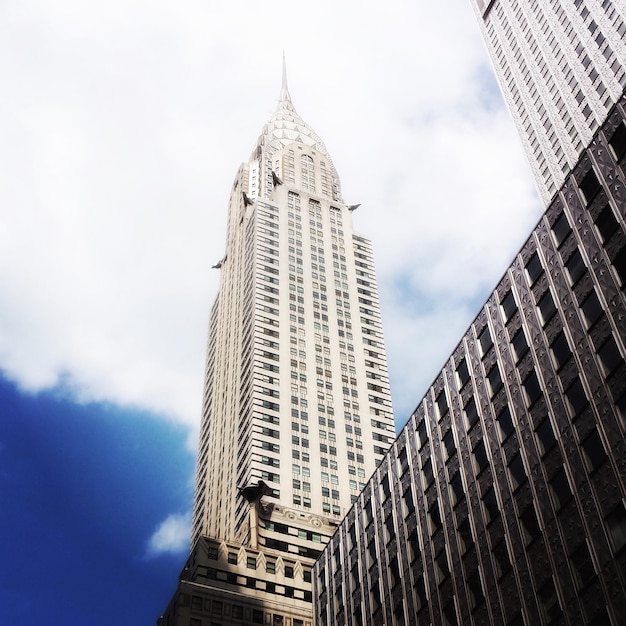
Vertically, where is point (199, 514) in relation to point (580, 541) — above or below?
above

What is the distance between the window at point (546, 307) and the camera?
46125 millimetres

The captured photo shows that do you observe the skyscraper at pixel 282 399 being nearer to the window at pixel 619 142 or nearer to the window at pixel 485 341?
the window at pixel 485 341

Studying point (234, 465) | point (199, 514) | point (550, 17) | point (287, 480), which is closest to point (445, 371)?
point (287, 480)

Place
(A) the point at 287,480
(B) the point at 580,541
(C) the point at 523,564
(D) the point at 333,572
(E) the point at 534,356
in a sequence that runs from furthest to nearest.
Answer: (A) the point at 287,480, (D) the point at 333,572, (E) the point at 534,356, (C) the point at 523,564, (B) the point at 580,541

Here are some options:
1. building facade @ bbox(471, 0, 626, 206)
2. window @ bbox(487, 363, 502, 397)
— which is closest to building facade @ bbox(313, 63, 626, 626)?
window @ bbox(487, 363, 502, 397)

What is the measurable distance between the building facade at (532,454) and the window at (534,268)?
9cm

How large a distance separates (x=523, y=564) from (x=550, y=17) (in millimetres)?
117421

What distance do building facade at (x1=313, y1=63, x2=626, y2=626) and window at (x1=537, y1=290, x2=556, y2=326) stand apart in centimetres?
11

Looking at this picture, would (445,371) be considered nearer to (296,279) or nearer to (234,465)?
(234,465)

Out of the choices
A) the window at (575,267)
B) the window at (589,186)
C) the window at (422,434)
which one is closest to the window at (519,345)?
the window at (575,267)

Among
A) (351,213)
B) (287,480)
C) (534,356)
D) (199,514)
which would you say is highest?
(351,213)

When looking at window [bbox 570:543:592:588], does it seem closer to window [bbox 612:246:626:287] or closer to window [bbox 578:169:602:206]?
window [bbox 612:246:626:287]

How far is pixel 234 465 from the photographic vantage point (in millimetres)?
124438

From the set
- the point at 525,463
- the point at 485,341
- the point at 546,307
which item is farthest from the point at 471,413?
the point at 546,307
